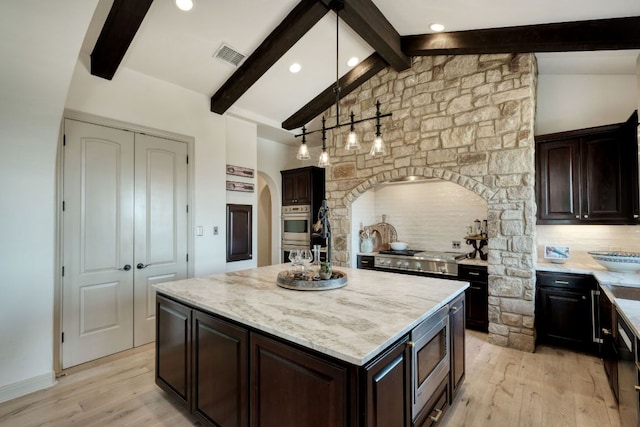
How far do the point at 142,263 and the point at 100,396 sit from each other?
136cm

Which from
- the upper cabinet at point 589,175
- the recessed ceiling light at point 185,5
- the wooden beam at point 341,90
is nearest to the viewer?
the recessed ceiling light at point 185,5

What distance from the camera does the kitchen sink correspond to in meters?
2.37

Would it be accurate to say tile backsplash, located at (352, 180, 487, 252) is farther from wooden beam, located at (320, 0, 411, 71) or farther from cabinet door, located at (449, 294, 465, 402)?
cabinet door, located at (449, 294, 465, 402)

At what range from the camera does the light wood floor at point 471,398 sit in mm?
2186

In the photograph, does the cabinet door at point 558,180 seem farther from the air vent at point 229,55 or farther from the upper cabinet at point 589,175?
the air vent at point 229,55

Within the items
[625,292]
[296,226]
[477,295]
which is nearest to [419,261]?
[477,295]

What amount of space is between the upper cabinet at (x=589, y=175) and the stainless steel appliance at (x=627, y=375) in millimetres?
1735

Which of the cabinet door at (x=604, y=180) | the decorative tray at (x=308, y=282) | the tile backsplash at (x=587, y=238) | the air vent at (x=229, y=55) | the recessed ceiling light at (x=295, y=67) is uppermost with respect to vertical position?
the recessed ceiling light at (x=295, y=67)

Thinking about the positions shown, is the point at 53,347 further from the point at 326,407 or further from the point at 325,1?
the point at 325,1

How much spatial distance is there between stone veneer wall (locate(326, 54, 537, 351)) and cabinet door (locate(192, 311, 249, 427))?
3096mm

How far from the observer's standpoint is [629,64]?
10.4 ft

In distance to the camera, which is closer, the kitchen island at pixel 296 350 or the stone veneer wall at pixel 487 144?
the kitchen island at pixel 296 350

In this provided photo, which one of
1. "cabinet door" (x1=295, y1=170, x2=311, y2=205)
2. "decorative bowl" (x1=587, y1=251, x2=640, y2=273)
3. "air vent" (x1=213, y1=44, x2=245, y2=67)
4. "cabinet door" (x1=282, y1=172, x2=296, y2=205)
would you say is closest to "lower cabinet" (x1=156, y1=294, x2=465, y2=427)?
"decorative bowl" (x1=587, y1=251, x2=640, y2=273)

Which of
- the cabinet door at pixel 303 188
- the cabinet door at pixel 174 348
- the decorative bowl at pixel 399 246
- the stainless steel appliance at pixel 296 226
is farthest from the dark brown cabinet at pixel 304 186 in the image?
the cabinet door at pixel 174 348
